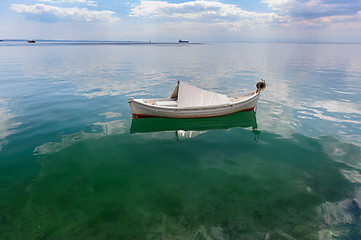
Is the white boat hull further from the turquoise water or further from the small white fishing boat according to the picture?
the turquoise water

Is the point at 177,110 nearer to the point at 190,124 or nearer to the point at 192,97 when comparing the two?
the point at 190,124

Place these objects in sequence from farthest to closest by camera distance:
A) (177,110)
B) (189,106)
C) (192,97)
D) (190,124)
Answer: (192,97)
(189,106)
(190,124)
(177,110)

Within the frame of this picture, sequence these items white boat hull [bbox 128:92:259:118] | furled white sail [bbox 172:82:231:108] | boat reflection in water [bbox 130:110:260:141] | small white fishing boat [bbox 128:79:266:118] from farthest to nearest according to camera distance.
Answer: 1. furled white sail [bbox 172:82:231:108]
2. small white fishing boat [bbox 128:79:266:118]
3. white boat hull [bbox 128:92:259:118]
4. boat reflection in water [bbox 130:110:260:141]

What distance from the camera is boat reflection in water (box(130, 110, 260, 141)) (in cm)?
1945

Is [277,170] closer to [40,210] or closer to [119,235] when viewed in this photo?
[119,235]

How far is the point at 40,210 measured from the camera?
385 inches

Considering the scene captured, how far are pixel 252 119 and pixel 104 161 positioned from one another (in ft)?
54.4

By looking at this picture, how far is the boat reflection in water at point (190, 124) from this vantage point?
19.5 meters

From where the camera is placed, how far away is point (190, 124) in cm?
2102

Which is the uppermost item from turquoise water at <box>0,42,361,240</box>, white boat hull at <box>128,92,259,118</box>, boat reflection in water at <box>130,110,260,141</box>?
white boat hull at <box>128,92,259,118</box>

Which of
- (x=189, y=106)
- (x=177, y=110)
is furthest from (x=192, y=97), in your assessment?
(x=177, y=110)

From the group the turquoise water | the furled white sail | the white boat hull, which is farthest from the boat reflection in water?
the furled white sail

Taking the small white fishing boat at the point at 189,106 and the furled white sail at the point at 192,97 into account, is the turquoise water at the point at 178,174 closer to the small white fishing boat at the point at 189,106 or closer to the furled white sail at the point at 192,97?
the small white fishing boat at the point at 189,106

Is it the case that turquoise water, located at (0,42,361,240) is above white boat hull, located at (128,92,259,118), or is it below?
below
